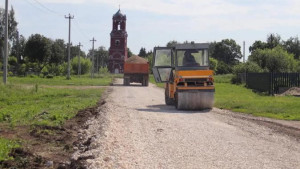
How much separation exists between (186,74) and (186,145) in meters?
10.5

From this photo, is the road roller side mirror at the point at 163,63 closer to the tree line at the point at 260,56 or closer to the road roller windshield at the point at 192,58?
the road roller windshield at the point at 192,58

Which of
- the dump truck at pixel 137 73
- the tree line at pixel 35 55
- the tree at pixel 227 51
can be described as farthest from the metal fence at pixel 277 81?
the tree at pixel 227 51

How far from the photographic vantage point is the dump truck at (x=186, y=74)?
2148cm

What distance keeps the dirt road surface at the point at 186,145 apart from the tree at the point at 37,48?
77.3 m

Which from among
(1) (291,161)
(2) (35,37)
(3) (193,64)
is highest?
(2) (35,37)

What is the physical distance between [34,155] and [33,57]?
3364 inches

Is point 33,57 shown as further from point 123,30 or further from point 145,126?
point 145,126

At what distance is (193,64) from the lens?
74.7 feet

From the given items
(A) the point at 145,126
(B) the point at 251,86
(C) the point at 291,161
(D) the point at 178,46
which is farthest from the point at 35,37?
(C) the point at 291,161

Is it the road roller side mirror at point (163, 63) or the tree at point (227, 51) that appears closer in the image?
the road roller side mirror at point (163, 63)

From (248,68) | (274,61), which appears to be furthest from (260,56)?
(248,68)

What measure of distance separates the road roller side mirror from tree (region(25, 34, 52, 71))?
234 ft

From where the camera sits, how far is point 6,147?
10656 millimetres

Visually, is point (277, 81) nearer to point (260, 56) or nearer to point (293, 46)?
point (260, 56)
